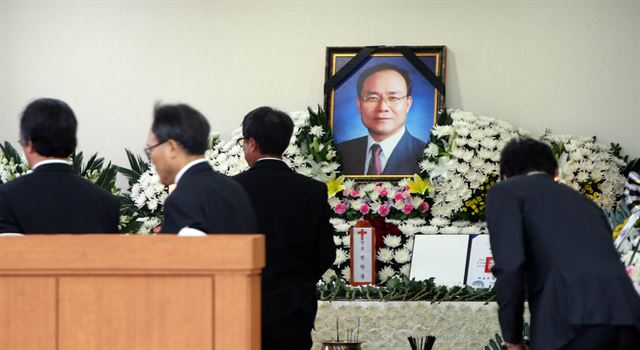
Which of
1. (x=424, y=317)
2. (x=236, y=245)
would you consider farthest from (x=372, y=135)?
(x=236, y=245)

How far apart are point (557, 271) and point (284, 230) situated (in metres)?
1.08

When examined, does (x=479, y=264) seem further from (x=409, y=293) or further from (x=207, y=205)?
(x=207, y=205)

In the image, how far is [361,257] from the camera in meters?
6.68

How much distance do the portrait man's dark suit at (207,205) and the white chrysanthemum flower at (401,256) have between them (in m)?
3.42

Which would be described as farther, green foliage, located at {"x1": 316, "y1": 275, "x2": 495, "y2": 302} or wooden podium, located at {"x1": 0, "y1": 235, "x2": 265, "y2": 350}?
green foliage, located at {"x1": 316, "y1": 275, "x2": 495, "y2": 302}

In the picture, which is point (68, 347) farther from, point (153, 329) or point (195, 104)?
point (195, 104)

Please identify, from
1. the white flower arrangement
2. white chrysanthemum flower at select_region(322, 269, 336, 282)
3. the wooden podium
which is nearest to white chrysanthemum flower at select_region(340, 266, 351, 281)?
white chrysanthemum flower at select_region(322, 269, 336, 282)

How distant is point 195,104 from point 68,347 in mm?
4883

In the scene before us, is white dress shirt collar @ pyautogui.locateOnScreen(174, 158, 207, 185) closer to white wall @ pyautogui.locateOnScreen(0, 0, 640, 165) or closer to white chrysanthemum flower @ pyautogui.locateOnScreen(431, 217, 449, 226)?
white chrysanthemum flower @ pyautogui.locateOnScreen(431, 217, 449, 226)

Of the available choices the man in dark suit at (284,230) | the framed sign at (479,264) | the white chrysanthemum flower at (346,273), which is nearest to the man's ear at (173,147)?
the man in dark suit at (284,230)

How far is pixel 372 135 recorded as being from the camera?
7.43 m

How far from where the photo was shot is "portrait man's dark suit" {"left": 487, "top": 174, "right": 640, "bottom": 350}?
3.77m

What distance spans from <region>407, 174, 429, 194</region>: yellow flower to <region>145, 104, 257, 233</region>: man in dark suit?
3.59 meters

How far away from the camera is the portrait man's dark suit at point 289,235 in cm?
429
